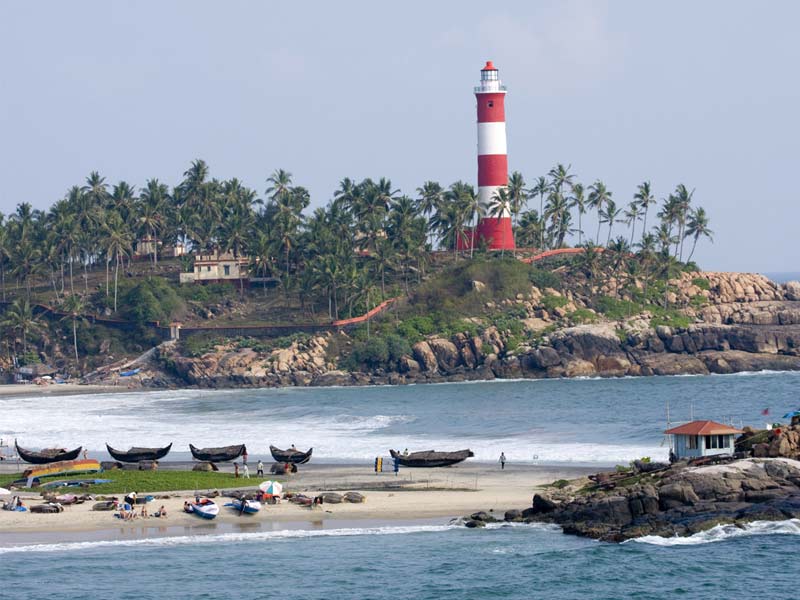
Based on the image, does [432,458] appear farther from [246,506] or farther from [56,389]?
[56,389]

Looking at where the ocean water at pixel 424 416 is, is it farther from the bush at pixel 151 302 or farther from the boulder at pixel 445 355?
the bush at pixel 151 302

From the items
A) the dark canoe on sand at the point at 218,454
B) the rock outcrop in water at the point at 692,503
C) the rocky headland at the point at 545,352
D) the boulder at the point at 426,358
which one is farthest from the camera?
the boulder at the point at 426,358

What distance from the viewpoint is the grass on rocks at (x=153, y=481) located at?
53.3 metres

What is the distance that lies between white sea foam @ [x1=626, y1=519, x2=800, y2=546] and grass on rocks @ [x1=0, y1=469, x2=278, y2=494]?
18614 millimetres

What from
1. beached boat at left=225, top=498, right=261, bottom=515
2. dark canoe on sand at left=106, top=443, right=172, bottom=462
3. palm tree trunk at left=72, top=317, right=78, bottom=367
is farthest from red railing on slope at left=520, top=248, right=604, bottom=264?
beached boat at left=225, top=498, right=261, bottom=515

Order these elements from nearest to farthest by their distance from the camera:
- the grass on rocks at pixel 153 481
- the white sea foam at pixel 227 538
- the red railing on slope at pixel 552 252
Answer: the white sea foam at pixel 227 538, the grass on rocks at pixel 153 481, the red railing on slope at pixel 552 252

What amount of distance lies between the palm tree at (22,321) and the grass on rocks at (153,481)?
6022 centimetres

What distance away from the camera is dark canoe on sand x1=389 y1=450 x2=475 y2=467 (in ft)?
196

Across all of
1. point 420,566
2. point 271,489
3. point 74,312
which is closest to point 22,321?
point 74,312

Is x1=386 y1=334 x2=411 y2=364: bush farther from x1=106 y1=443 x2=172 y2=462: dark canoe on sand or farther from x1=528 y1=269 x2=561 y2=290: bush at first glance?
x1=106 y1=443 x2=172 y2=462: dark canoe on sand

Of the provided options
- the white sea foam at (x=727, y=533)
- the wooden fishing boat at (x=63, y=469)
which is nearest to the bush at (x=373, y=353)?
the wooden fishing boat at (x=63, y=469)

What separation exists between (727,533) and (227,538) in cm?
1594

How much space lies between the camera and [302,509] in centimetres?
4916

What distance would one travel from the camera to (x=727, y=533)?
42188 mm
